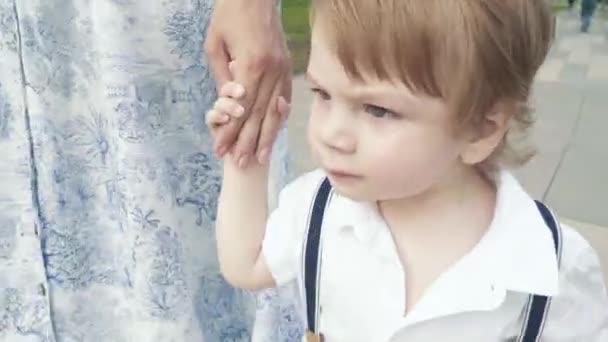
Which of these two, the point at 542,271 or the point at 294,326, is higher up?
the point at 542,271

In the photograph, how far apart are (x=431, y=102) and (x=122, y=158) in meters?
0.65

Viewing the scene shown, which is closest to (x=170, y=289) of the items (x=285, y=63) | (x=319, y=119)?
(x=285, y=63)

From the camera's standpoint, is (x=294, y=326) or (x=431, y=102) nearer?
(x=431, y=102)

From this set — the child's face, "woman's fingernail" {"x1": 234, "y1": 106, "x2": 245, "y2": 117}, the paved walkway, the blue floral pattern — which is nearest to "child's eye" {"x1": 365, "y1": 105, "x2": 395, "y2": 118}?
the child's face

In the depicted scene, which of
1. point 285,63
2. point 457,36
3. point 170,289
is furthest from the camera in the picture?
point 170,289

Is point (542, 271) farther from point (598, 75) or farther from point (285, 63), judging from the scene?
point (598, 75)

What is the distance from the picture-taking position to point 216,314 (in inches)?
72.3

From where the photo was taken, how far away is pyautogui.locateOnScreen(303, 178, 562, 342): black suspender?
120 cm

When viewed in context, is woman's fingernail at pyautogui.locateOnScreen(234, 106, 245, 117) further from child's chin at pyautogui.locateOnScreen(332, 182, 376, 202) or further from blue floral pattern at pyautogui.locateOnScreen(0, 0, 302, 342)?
blue floral pattern at pyautogui.locateOnScreen(0, 0, 302, 342)

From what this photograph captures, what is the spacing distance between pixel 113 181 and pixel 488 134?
2.31 feet

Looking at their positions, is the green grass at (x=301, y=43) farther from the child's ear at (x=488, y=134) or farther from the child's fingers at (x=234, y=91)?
the child's ear at (x=488, y=134)

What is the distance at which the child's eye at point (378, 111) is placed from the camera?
1132mm

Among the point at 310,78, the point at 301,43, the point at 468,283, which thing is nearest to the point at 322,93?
the point at 310,78

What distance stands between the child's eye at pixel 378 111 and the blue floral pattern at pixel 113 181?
0.48m
